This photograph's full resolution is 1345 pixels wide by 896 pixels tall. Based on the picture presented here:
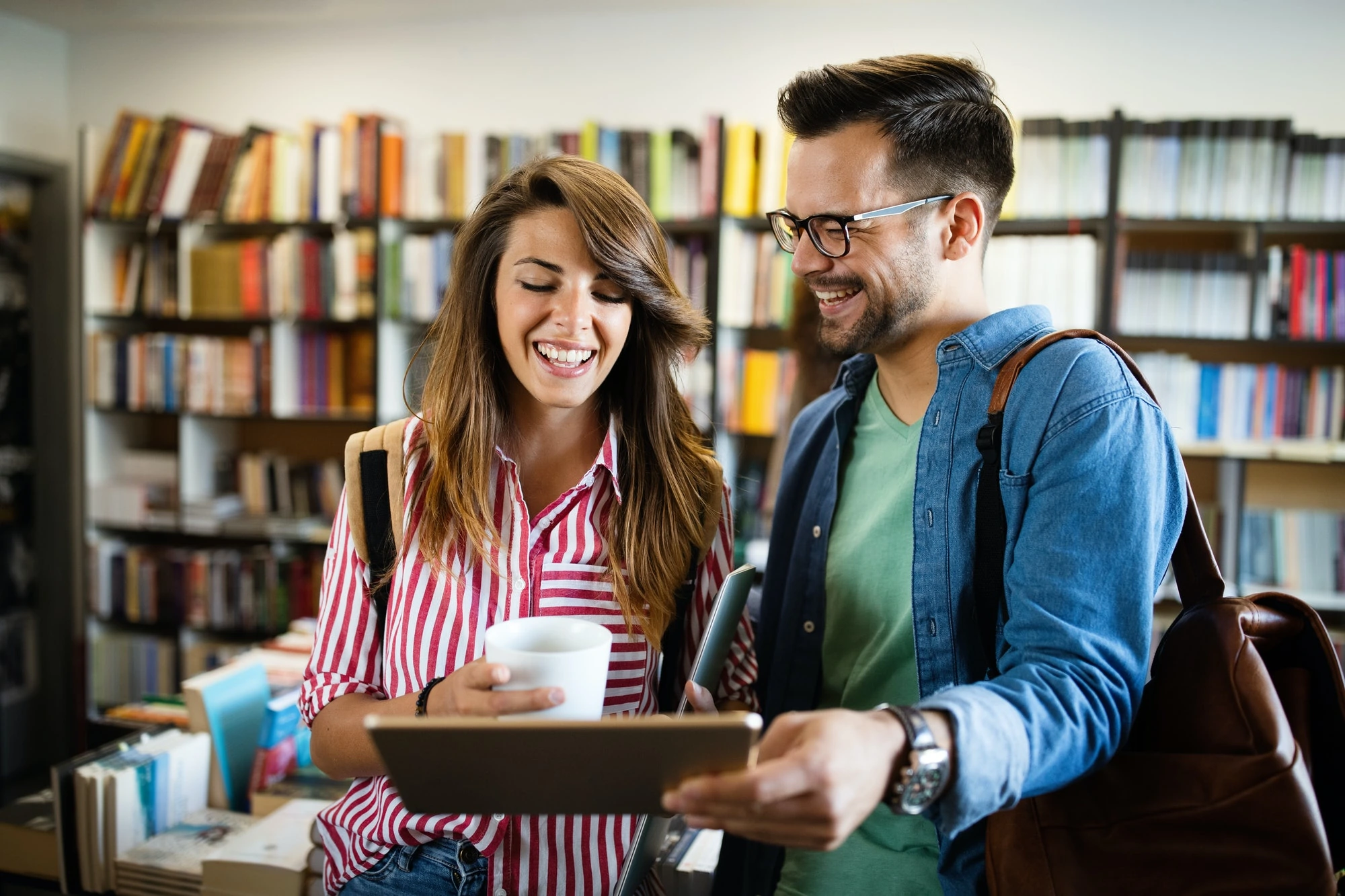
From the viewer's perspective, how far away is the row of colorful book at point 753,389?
3465 millimetres

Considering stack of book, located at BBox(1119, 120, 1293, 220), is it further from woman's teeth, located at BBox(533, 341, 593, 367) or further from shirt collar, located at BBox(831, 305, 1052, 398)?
woman's teeth, located at BBox(533, 341, 593, 367)

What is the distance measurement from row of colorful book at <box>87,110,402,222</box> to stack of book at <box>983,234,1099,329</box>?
7.60 ft

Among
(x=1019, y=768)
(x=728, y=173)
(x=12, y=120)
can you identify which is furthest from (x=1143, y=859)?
(x=12, y=120)

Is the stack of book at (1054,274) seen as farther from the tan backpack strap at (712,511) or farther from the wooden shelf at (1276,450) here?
the tan backpack strap at (712,511)

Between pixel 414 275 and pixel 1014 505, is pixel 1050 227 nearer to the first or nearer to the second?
pixel 414 275

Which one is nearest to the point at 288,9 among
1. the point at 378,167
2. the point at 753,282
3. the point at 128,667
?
the point at 378,167

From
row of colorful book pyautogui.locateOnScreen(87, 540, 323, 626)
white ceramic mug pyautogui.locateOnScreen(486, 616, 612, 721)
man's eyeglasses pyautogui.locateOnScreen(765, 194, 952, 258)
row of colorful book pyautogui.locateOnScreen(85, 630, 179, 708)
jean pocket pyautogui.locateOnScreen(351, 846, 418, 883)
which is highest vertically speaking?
man's eyeglasses pyautogui.locateOnScreen(765, 194, 952, 258)

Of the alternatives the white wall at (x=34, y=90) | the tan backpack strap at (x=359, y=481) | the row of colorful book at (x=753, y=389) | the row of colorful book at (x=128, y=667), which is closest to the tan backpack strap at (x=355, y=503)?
the tan backpack strap at (x=359, y=481)

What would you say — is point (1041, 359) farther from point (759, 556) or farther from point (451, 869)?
point (759, 556)

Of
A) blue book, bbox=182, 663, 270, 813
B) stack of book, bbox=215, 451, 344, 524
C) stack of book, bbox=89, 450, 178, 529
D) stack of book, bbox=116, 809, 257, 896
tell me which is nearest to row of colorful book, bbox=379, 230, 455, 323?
stack of book, bbox=215, 451, 344, 524

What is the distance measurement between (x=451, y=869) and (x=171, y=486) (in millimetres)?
3497

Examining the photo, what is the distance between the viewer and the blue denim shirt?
87cm

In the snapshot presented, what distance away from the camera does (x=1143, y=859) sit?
3.02 feet

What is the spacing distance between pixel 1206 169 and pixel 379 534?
3.03 m
